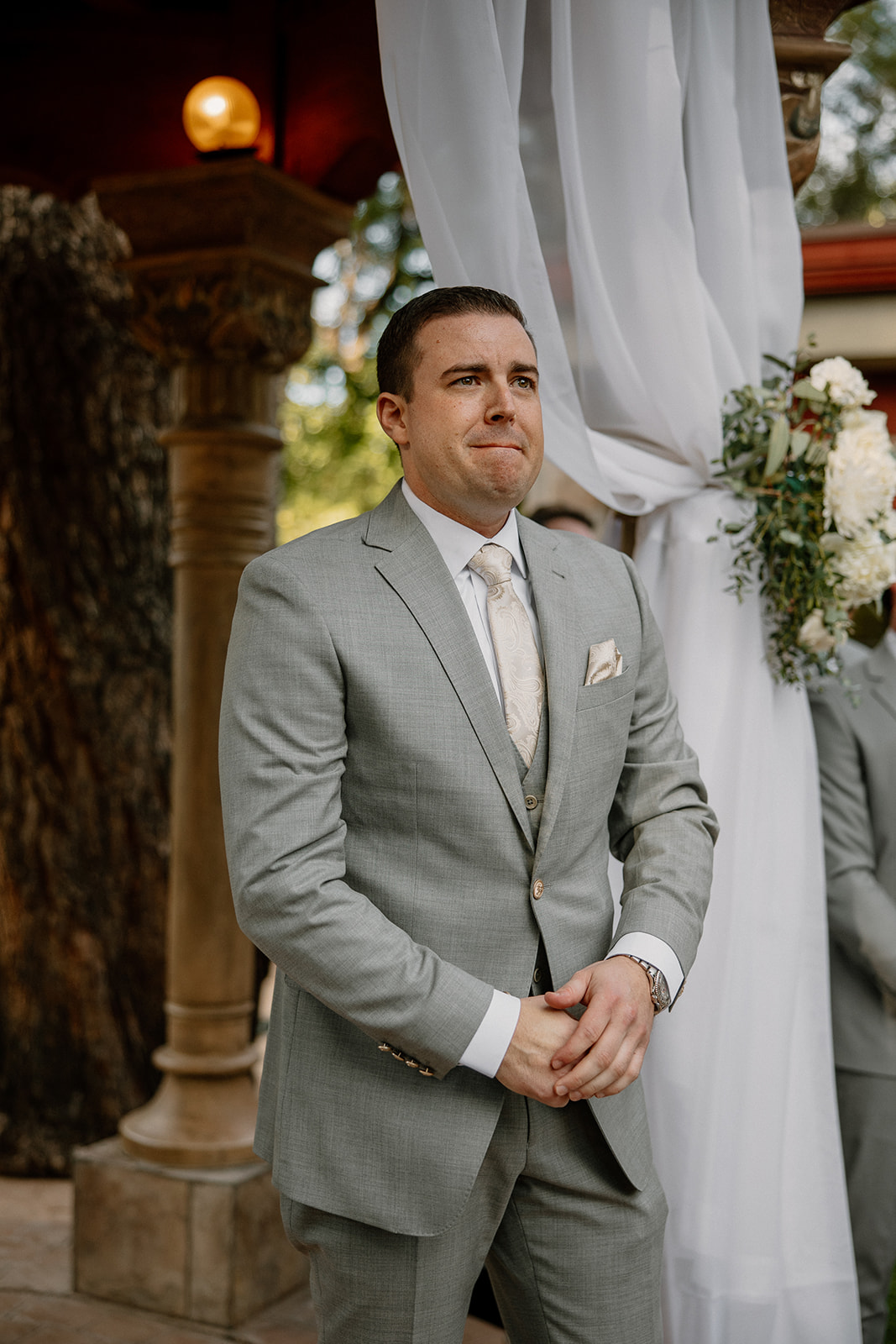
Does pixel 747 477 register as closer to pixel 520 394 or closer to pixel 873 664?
pixel 873 664

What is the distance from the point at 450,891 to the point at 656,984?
317 millimetres

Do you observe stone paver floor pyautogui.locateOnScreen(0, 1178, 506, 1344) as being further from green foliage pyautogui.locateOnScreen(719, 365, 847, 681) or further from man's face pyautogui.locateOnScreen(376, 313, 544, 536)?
man's face pyautogui.locateOnScreen(376, 313, 544, 536)

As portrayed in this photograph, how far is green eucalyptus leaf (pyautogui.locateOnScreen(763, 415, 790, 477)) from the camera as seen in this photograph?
2.35 meters

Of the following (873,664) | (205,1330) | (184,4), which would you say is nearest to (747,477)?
(873,664)

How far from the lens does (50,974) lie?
4.29 meters

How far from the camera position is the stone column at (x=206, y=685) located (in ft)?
10.3

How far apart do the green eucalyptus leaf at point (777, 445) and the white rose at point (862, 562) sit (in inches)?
7.1

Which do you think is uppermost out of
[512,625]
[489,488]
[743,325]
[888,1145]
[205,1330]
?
[743,325]

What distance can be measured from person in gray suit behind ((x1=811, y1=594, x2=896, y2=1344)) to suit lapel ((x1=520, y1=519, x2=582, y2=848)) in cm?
97

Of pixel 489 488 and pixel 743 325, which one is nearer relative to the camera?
pixel 489 488

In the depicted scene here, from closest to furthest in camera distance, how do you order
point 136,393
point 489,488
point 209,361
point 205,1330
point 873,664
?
point 489,488 < point 873,664 < point 205,1330 < point 209,361 < point 136,393

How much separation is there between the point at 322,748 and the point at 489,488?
1.46ft

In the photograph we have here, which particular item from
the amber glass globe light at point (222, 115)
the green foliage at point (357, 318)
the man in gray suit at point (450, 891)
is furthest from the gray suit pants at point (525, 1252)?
the green foliage at point (357, 318)

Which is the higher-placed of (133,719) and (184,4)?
(184,4)
